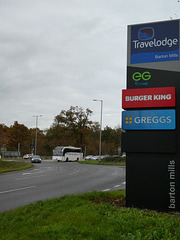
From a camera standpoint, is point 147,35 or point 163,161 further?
point 147,35

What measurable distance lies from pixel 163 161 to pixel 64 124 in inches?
2915

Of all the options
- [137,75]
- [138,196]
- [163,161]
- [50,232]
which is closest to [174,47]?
[137,75]

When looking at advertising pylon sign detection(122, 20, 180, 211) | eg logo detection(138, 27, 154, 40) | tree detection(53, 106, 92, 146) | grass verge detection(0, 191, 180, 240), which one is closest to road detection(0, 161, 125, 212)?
grass verge detection(0, 191, 180, 240)

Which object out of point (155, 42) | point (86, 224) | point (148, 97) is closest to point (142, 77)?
point (148, 97)

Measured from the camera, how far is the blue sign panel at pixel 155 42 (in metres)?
7.82

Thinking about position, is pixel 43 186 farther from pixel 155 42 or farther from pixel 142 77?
pixel 155 42

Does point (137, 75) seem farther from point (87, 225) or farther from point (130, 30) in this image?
point (87, 225)

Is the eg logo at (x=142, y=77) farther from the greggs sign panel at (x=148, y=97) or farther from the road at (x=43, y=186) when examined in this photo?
the road at (x=43, y=186)

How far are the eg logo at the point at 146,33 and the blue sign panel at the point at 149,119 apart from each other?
2134 millimetres

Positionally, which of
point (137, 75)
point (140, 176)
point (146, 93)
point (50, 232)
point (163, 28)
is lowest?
point (50, 232)

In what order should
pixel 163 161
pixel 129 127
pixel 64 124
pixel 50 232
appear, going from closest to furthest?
pixel 50 232
pixel 163 161
pixel 129 127
pixel 64 124

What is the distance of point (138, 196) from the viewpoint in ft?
25.3

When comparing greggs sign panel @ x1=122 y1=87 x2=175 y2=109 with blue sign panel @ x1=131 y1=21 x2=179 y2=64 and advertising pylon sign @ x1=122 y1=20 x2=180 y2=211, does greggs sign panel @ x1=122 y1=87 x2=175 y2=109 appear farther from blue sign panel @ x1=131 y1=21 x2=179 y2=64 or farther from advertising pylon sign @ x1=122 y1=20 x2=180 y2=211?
blue sign panel @ x1=131 y1=21 x2=179 y2=64

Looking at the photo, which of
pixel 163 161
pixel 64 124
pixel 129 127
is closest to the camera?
pixel 163 161
